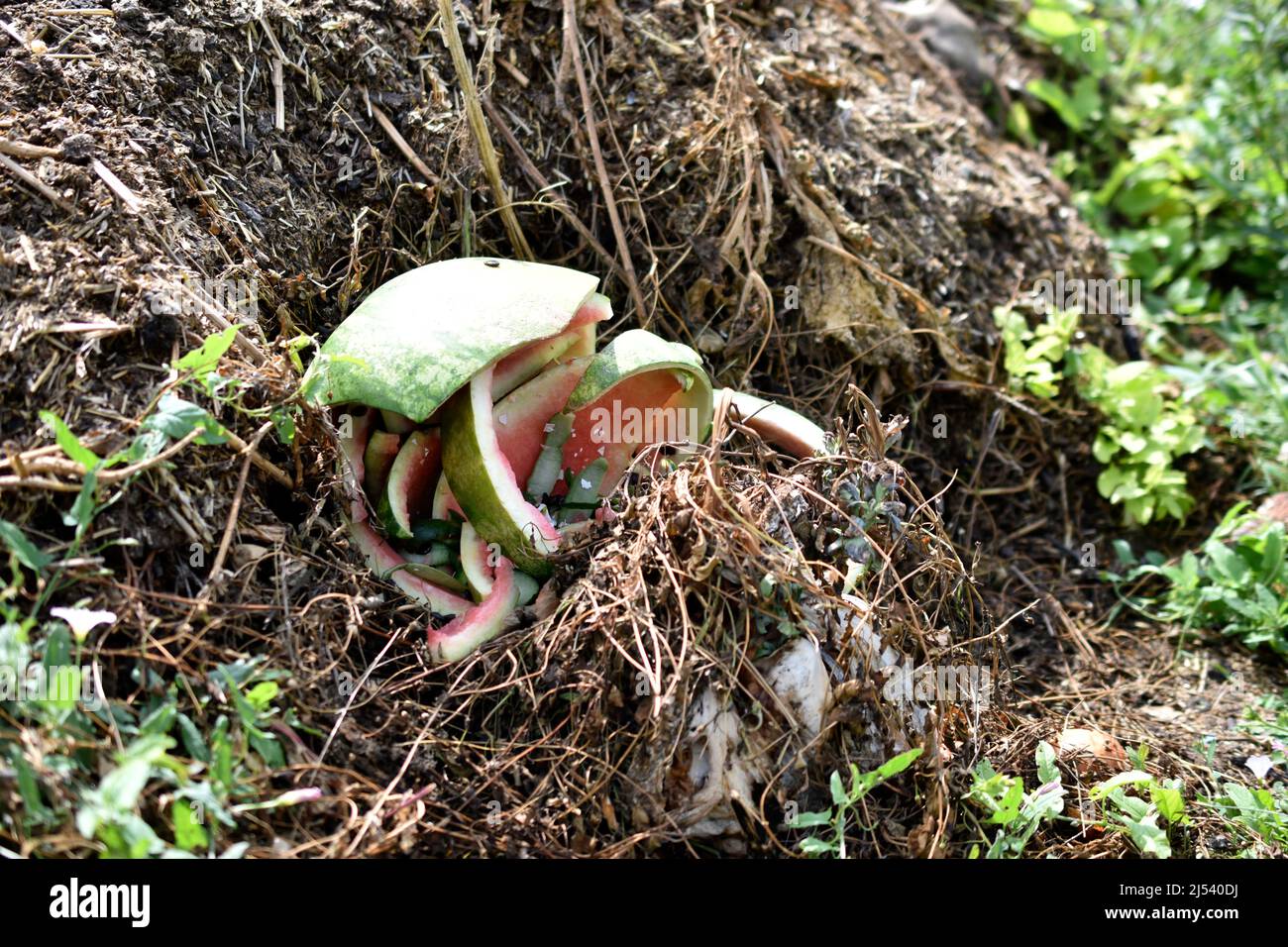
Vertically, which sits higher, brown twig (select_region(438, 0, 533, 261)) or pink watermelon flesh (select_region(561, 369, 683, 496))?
brown twig (select_region(438, 0, 533, 261))

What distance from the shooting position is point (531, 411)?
2721mm

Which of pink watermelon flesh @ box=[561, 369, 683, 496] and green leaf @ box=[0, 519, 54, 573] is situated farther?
pink watermelon flesh @ box=[561, 369, 683, 496]

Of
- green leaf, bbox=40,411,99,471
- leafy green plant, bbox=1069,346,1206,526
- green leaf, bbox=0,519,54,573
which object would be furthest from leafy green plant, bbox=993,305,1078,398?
green leaf, bbox=0,519,54,573

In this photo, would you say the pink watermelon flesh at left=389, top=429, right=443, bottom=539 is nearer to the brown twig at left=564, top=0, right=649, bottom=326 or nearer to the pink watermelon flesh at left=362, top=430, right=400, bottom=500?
the pink watermelon flesh at left=362, top=430, right=400, bottom=500

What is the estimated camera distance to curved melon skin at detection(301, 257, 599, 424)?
2.42 metres

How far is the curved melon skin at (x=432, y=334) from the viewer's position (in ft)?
7.95

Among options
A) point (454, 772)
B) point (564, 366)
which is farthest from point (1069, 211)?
point (454, 772)

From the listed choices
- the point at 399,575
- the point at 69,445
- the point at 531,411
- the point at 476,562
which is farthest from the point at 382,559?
the point at 69,445

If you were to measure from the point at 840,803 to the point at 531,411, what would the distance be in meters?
1.16

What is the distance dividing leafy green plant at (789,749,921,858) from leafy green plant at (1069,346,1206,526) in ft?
5.86

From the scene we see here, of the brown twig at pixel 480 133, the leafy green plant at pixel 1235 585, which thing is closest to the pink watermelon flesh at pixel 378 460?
the brown twig at pixel 480 133

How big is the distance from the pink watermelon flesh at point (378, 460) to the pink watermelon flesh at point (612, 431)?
410mm

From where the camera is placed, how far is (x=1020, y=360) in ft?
11.9

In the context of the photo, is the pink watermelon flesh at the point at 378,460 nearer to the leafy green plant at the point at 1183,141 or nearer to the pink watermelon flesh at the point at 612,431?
the pink watermelon flesh at the point at 612,431
